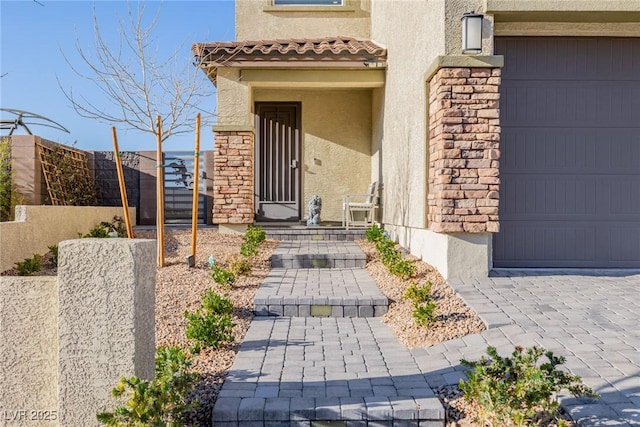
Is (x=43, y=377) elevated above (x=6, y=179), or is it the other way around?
(x=6, y=179)

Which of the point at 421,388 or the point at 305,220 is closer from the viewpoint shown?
the point at 421,388

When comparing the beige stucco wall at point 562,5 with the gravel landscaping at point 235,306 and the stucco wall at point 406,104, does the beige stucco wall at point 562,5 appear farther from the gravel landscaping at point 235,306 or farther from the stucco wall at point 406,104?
the gravel landscaping at point 235,306

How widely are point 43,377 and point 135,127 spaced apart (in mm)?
5272

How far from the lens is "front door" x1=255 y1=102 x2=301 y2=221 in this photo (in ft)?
35.9

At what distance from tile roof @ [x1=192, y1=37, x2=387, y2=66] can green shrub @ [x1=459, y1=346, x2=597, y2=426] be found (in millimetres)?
Answer: 7281

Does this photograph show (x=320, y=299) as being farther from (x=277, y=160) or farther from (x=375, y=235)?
(x=277, y=160)

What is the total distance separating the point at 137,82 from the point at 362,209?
195 inches

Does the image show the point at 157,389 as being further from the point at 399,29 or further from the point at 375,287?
the point at 399,29

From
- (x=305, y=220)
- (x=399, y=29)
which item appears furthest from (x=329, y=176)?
(x=399, y=29)

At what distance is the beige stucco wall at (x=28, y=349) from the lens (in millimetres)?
2791

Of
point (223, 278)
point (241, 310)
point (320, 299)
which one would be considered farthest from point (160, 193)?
point (320, 299)

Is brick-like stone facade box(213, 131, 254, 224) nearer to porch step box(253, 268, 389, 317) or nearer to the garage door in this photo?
porch step box(253, 268, 389, 317)

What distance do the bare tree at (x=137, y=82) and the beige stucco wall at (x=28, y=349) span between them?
5003 mm

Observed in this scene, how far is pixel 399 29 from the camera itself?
8266 millimetres
